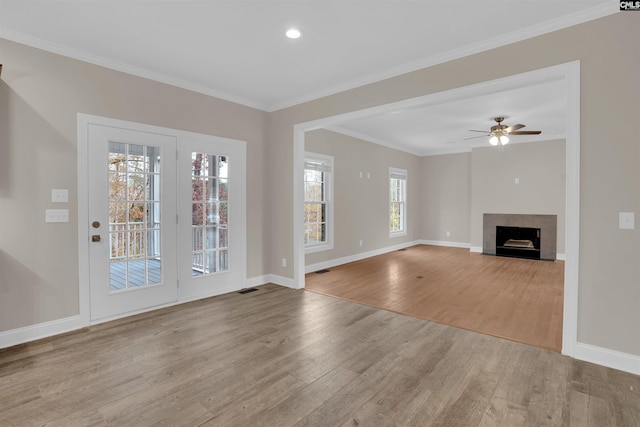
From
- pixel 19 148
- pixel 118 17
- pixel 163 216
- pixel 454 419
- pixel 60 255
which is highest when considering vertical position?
pixel 118 17

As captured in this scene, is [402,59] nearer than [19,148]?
No

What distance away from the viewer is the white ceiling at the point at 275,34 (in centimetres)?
246

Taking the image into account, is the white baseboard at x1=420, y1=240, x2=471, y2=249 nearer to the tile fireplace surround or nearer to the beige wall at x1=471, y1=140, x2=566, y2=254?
the beige wall at x1=471, y1=140, x2=566, y2=254

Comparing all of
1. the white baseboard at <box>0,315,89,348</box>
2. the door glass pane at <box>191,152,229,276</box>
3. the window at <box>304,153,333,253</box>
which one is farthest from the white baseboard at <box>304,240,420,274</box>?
the white baseboard at <box>0,315,89,348</box>

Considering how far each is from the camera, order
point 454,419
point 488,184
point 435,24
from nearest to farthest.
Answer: point 454,419, point 435,24, point 488,184

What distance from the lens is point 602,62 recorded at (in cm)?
249

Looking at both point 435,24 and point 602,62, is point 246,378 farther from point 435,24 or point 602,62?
point 602,62

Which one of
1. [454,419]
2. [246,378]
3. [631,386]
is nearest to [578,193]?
[631,386]

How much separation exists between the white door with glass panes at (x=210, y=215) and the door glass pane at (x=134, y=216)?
0.30 metres

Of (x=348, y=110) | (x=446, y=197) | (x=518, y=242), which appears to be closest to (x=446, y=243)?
(x=446, y=197)

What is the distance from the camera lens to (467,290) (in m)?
4.62

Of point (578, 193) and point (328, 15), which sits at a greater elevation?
point (328, 15)

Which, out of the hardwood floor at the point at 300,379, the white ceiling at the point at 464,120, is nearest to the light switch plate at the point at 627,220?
the hardwood floor at the point at 300,379

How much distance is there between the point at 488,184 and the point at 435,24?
6067 mm
